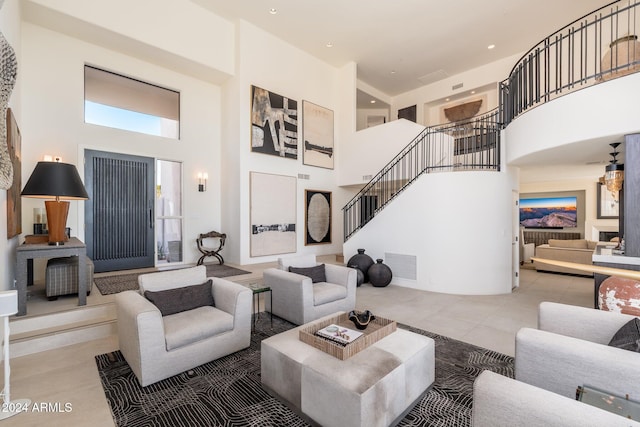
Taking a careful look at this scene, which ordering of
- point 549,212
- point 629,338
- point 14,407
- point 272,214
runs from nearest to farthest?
point 629,338, point 14,407, point 272,214, point 549,212

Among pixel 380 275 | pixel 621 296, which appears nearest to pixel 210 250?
pixel 380 275

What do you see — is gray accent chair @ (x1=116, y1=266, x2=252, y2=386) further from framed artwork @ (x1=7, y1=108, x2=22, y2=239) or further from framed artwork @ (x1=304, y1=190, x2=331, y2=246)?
framed artwork @ (x1=304, y1=190, x2=331, y2=246)

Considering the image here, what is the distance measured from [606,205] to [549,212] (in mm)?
1547

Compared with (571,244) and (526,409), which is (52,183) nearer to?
(526,409)

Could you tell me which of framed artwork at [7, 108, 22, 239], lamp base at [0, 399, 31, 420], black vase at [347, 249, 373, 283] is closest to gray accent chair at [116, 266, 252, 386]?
lamp base at [0, 399, 31, 420]

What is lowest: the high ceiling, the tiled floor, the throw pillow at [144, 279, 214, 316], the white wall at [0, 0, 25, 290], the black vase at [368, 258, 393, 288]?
the tiled floor

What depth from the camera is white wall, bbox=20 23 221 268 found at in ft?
17.0

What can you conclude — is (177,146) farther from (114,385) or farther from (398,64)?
(398,64)

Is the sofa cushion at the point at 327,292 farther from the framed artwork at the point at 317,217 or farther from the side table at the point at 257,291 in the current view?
the framed artwork at the point at 317,217

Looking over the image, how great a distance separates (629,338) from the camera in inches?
76.2

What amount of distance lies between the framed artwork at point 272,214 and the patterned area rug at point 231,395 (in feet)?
14.0

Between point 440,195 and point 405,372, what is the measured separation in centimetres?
445

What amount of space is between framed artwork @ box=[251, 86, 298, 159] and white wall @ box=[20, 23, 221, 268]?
1.13 metres

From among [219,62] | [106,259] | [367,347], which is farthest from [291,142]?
[367,347]
